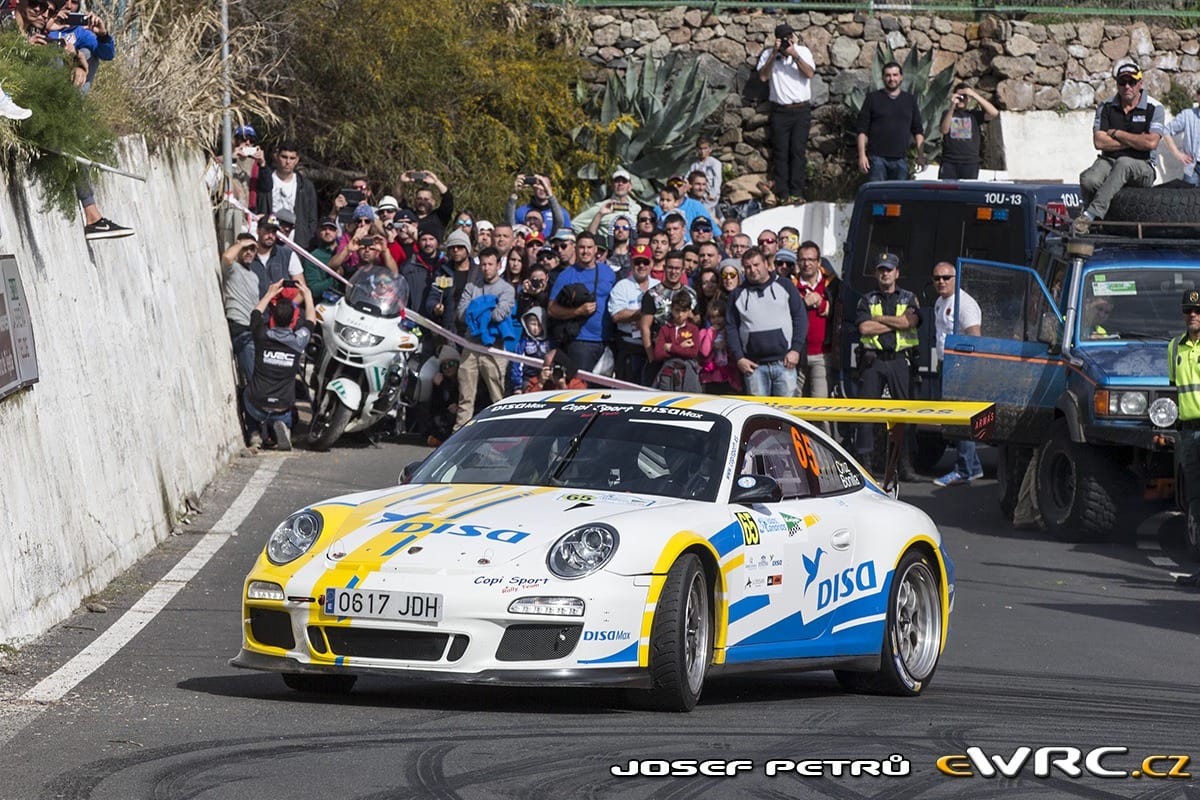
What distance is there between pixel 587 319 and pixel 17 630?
10615 millimetres

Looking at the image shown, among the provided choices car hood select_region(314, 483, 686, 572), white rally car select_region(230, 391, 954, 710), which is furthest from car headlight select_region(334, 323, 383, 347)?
car hood select_region(314, 483, 686, 572)

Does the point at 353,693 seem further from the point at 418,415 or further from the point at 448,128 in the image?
the point at 448,128

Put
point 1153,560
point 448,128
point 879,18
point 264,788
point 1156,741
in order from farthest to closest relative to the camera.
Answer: point 879,18
point 448,128
point 1153,560
point 1156,741
point 264,788

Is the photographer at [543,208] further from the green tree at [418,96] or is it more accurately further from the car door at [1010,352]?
the car door at [1010,352]

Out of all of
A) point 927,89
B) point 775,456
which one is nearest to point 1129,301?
point 775,456

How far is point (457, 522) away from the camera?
8.30 meters

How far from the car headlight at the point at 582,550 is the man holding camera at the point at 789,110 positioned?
19893 millimetres

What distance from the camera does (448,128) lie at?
26.0 m

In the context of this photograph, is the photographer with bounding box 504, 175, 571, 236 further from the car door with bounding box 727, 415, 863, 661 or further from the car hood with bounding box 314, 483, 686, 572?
the car hood with bounding box 314, 483, 686, 572

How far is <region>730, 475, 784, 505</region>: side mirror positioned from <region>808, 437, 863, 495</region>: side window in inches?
29.8

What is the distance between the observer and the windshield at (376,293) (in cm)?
1973

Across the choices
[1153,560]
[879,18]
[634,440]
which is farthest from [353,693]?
[879,18]

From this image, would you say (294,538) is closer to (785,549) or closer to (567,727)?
(567,727)

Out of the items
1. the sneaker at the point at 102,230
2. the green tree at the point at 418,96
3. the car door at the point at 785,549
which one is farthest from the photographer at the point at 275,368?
the car door at the point at 785,549
